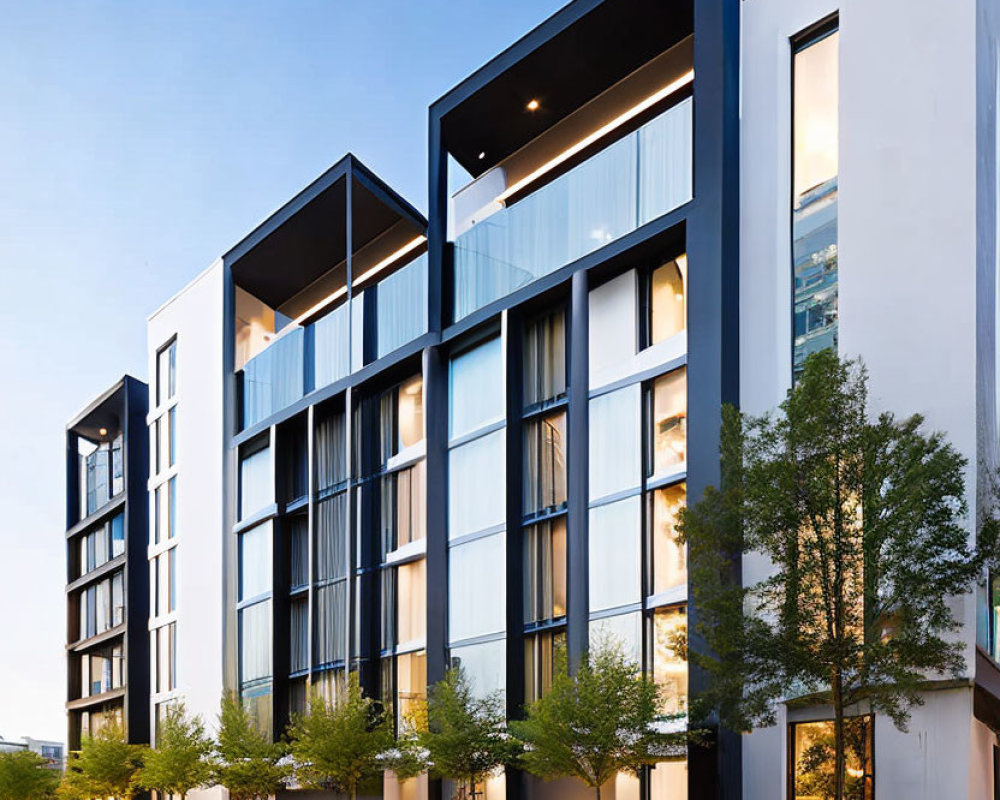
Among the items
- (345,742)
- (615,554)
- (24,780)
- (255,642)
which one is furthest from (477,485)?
(24,780)

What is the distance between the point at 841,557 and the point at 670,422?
821 cm

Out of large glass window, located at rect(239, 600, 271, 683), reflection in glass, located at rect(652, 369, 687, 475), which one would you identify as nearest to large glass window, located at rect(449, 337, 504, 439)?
reflection in glass, located at rect(652, 369, 687, 475)

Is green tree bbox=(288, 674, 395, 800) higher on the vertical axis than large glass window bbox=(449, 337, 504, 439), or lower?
lower

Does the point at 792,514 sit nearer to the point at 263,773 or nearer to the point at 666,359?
the point at 666,359

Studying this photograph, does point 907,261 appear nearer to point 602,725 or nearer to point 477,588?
point 602,725

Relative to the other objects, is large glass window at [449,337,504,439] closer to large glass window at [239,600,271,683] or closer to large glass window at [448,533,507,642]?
large glass window at [448,533,507,642]

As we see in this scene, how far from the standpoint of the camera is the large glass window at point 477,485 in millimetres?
29594

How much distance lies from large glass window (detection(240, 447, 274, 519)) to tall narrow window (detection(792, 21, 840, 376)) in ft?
69.7

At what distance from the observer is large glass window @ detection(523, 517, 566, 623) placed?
27828 mm

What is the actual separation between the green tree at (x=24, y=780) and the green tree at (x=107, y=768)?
9.31 m

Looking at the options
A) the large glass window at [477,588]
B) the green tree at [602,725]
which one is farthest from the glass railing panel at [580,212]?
the green tree at [602,725]

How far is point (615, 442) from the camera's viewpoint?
86.8 feet

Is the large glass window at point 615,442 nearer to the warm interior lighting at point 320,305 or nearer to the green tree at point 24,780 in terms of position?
the warm interior lighting at point 320,305

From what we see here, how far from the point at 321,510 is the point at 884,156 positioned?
836 inches
